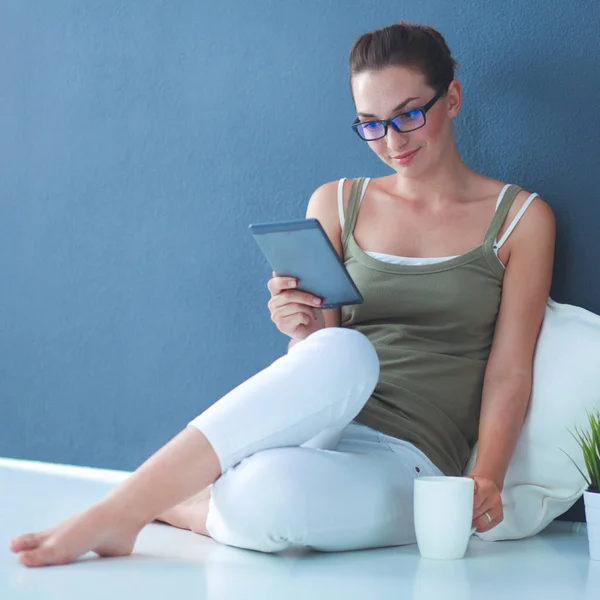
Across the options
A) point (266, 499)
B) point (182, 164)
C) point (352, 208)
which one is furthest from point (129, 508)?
point (182, 164)

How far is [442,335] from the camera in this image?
197cm

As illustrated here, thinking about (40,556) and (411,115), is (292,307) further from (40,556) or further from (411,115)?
(40,556)

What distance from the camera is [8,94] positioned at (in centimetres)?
287

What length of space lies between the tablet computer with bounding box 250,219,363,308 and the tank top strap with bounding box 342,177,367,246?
301 millimetres

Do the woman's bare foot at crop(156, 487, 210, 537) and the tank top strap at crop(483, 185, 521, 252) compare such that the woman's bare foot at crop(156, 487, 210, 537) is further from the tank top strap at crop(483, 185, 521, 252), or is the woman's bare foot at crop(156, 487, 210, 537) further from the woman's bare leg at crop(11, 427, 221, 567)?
the tank top strap at crop(483, 185, 521, 252)

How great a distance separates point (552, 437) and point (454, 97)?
28.6 inches

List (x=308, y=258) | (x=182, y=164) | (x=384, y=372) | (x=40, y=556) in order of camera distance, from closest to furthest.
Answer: (x=40, y=556) → (x=308, y=258) → (x=384, y=372) → (x=182, y=164)

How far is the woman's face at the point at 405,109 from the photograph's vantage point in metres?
1.91

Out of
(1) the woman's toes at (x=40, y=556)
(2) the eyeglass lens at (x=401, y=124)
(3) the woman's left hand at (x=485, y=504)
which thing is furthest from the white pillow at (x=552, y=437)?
(1) the woman's toes at (x=40, y=556)

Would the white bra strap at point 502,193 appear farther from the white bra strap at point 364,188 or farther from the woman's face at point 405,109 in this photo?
the white bra strap at point 364,188

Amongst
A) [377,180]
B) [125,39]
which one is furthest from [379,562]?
[125,39]

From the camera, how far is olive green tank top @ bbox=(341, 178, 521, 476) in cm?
193

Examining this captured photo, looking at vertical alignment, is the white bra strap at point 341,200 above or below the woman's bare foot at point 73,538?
above

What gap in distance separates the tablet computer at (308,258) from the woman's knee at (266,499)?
0.34m
